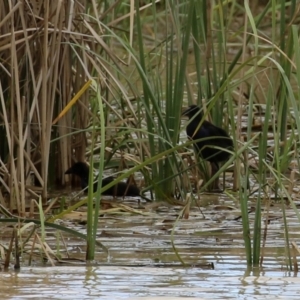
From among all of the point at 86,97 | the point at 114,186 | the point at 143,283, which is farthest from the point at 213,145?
the point at 143,283

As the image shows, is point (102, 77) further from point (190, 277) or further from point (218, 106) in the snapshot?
point (190, 277)

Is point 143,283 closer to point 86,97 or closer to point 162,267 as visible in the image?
point 162,267

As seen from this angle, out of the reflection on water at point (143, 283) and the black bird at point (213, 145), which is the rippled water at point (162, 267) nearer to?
the reflection on water at point (143, 283)

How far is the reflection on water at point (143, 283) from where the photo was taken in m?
2.98

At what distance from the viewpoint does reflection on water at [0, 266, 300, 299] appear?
9.77 feet

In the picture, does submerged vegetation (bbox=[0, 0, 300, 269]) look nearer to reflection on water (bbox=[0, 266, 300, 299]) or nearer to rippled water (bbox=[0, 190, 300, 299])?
rippled water (bbox=[0, 190, 300, 299])

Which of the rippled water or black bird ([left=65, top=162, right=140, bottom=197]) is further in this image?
black bird ([left=65, top=162, right=140, bottom=197])

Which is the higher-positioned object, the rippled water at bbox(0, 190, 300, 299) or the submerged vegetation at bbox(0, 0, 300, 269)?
the submerged vegetation at bbox(0, 0, 300, 269)

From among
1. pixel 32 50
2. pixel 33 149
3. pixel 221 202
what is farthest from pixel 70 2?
pixel 221 202

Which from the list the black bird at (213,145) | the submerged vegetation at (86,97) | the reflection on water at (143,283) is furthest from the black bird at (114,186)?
the reflection on water at (143,283)

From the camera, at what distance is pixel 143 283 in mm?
3133

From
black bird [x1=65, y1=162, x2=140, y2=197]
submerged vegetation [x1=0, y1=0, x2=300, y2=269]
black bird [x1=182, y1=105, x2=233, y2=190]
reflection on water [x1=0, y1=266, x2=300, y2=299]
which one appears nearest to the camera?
reflection on water [x1=0, y1=266, x2=300, y2=299]

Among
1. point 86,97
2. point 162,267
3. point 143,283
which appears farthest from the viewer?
point 86,97

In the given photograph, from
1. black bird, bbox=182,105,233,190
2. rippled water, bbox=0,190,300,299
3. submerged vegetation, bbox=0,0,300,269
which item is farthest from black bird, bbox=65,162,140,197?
rippled water, bbox=0,190,300,299
